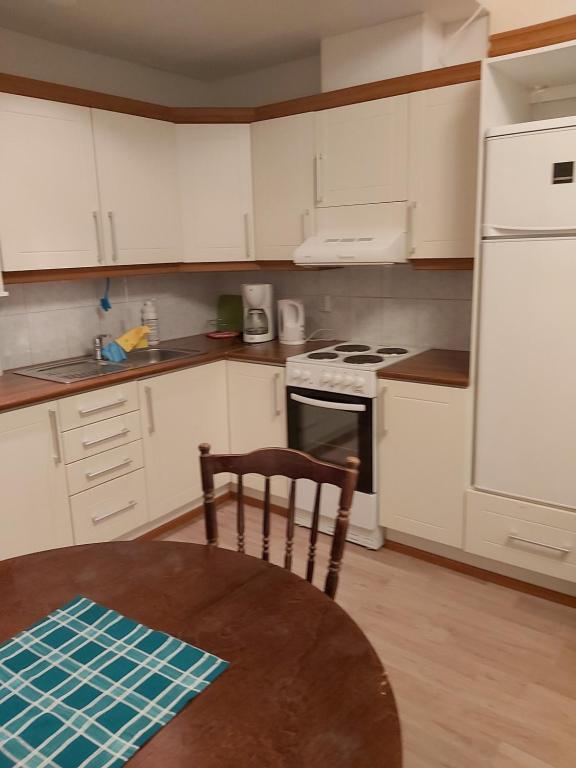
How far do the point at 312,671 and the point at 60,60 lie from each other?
3.08 meters

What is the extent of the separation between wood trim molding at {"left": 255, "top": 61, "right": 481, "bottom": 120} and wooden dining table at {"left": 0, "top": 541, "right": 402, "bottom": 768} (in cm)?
217

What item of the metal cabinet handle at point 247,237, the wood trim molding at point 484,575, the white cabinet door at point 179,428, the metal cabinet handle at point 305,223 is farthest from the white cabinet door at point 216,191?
the wood trim molding at point 484,575

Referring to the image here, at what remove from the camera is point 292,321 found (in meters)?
3.33

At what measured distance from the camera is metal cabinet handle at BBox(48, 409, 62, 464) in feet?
7.93

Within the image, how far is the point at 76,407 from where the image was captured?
8.22 feet

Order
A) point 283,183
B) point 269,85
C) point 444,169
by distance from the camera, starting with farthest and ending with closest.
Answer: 1. point 269,85
2. point 283,183
3. point 444,169

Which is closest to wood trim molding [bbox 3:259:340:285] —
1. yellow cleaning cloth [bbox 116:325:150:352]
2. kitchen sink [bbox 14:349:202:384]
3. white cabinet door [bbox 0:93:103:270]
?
white cabinet door [bbox 0:93:103:270]

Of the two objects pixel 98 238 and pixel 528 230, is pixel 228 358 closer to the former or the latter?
pixel 98 238

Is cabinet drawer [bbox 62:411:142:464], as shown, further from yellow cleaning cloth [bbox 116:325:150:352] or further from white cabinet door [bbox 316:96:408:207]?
white cabinet door [bbox 316:96:408:207]

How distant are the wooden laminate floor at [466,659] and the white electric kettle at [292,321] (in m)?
1.17

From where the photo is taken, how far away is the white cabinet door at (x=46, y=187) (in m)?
2.46

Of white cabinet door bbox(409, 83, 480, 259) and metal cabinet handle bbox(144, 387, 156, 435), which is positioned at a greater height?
white cabinet door bbox(409, 83, 480, 259)

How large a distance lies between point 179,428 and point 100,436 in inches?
19.0

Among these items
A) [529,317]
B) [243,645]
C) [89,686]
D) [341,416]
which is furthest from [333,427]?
[89,686]
